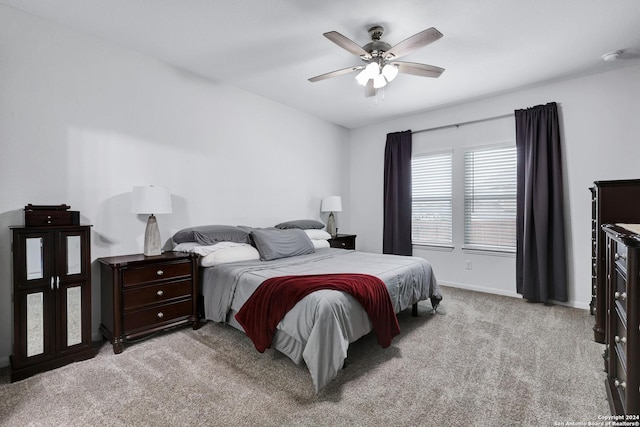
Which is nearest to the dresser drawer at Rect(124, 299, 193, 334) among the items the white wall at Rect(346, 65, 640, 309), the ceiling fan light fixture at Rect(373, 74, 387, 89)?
the ceiling fan light fixture at Rect(373, 74, 387, 89)

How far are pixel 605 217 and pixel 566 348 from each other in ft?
3.80

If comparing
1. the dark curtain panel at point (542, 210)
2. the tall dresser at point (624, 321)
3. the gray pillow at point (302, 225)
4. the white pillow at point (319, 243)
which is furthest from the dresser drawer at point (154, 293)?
the dark curtain panel at point (542, 210)

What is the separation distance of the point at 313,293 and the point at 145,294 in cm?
158

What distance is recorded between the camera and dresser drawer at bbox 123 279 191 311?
100 inches

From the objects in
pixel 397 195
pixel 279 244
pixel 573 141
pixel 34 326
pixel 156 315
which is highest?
pixel 573 141

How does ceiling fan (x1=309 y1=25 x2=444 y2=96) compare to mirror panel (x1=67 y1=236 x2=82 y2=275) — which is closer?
mirror panel (x1=67 y1=236 x2=82 y2=275)

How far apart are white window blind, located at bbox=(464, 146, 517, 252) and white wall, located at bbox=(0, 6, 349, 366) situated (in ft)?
9.40

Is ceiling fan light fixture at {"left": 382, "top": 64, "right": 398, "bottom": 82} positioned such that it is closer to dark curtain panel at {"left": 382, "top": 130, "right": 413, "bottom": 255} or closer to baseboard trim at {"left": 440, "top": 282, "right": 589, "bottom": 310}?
dark curtain panel at {"left": 382, "top": 130, "right": 413, "bottom": 255}

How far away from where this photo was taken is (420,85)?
148 inches

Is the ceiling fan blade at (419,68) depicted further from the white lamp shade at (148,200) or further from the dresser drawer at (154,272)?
the dresser drawer at (154,272)

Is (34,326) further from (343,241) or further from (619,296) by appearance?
(343,241)

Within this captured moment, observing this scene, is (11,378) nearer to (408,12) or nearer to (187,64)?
(187,64)

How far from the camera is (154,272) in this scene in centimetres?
269

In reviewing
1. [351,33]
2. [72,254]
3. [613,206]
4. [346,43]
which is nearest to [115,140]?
[72,254]
